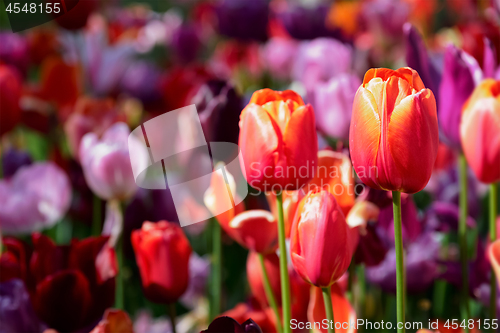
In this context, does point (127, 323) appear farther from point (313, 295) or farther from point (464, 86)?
point (464, 86)

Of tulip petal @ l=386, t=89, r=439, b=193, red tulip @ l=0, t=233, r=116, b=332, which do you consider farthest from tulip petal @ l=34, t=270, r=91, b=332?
tulip petal @ l=386, t=89, r=439, b=193

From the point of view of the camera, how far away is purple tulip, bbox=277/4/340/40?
2.76ft

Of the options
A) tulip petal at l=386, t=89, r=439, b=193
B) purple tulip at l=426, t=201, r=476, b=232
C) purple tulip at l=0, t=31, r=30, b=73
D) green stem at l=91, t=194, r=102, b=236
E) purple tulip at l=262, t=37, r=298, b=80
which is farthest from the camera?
purple tulip at l=262, t=37, r=298, b=80

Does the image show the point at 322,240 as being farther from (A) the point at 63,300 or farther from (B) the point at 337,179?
(A) the point at 63,300

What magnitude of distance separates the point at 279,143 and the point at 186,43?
0.84m

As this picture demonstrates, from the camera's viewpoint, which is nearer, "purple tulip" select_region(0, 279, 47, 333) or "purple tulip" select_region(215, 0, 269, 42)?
"purple tulip" select_region(0, 279, 47, 333)

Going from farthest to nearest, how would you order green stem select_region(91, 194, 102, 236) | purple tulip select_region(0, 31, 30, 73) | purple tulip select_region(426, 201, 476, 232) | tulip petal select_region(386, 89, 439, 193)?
purple tulip select_region(0, 31, 30, 73) → green stem select_region(91, 194, 102, 236) → purple tulip select_region(426, 201, 476, 232) → tulip petal select_region(386, 89, 439, 193)

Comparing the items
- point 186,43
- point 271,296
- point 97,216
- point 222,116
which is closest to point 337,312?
point 271,296

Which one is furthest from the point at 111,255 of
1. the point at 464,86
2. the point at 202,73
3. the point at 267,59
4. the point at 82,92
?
the point at 267,59

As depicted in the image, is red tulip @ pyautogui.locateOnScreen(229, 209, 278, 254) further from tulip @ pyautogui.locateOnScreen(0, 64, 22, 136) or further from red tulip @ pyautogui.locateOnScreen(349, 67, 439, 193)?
tulip @ pyautogui.locateOnScreen(0, 64, 22, 136)

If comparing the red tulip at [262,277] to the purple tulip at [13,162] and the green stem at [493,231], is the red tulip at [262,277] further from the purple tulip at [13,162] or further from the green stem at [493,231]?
the purple tulip at [13,162]

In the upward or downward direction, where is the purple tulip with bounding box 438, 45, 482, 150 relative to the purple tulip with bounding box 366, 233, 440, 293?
A: upward

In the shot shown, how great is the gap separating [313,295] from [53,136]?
580mm

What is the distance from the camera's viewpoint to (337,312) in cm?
29
